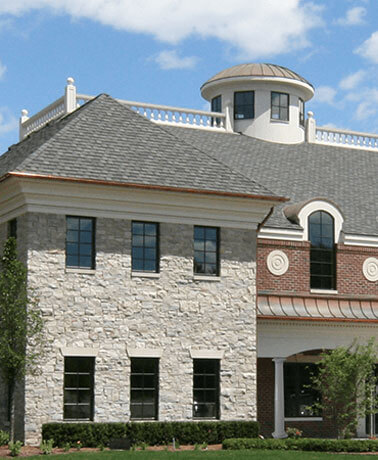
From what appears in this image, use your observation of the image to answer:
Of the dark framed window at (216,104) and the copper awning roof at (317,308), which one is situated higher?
the dark framed window at (216,104)

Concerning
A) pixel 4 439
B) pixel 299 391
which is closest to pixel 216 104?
pixel 299 391

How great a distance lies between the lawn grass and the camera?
25.0m

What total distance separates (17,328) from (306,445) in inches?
351

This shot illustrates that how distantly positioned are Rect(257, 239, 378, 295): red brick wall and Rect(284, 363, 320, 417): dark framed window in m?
2.85

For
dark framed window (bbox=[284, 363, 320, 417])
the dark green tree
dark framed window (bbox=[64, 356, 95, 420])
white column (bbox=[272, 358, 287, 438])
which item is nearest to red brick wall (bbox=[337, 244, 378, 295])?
dark framed window (bbox=[284, 363, 320, 417])

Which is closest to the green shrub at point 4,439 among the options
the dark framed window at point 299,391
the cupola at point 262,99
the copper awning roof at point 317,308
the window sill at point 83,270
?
the window sill at point 83,270

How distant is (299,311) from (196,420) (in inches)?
251

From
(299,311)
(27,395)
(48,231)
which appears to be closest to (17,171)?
(48,231)

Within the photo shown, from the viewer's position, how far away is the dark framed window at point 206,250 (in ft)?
102

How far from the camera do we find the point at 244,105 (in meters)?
46.4

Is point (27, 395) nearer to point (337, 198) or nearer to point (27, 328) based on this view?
point (27, 328)

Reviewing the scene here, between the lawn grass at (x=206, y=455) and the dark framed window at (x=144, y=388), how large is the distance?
9.48ft

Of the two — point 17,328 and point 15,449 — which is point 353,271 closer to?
point 17,328

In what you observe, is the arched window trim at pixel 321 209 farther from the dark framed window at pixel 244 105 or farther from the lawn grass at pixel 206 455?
the lawn grass at pixel 206 455
